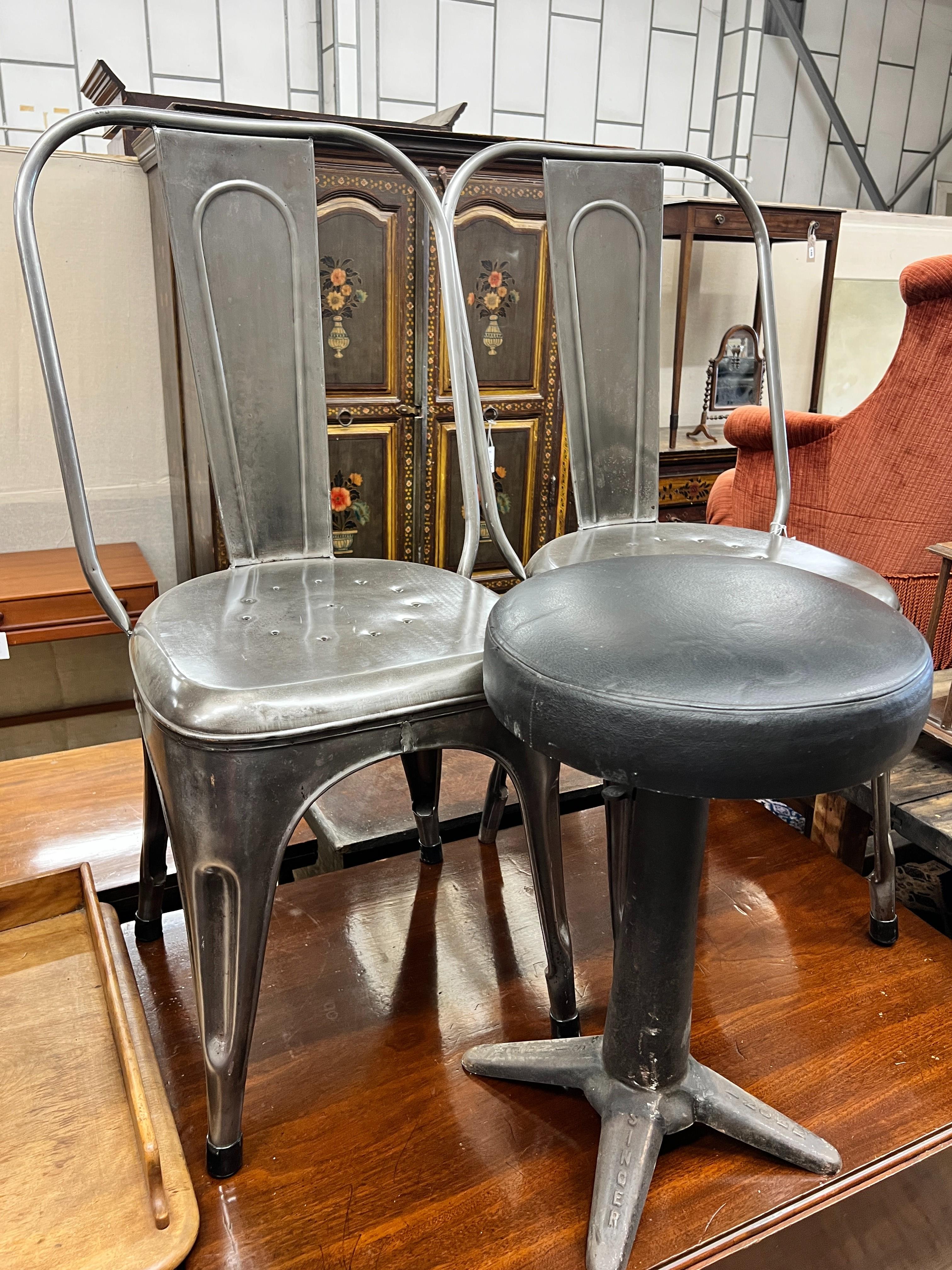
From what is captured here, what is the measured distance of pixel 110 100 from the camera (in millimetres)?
2387

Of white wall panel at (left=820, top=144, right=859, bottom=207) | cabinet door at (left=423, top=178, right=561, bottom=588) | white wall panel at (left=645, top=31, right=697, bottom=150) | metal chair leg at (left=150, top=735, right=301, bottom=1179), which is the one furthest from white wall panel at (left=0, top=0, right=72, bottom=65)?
white wall panel at (left=820, top=144, right=859, bottom=207)

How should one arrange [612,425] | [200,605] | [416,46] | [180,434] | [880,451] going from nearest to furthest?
1. [200,605]
2. [612,425]
3. [880,451]
4. [180,434]
5. [416,46]

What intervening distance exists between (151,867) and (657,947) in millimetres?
687

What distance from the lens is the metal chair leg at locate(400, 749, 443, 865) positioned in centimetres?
138

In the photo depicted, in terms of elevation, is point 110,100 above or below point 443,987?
above

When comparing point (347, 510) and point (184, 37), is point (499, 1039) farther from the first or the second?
point (184, 37)

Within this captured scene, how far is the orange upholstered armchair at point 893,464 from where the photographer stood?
1.66m

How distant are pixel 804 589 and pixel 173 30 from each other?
333 centimetres

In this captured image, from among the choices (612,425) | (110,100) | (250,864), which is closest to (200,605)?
(250,864)

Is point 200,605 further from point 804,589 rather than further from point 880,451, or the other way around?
point 880,451

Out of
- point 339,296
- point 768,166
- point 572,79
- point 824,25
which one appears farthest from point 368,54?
point 824,25

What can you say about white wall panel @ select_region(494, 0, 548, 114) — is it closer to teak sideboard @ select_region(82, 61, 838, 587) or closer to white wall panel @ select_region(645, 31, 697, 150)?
white wall panel @ select_region(645, 31, 697, 150)

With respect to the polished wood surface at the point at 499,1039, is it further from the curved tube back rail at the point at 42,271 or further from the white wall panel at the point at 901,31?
the white wall panel at the point at 901,31

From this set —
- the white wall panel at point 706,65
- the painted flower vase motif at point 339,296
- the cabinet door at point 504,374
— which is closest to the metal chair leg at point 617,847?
the cabinet door at point 504,374
